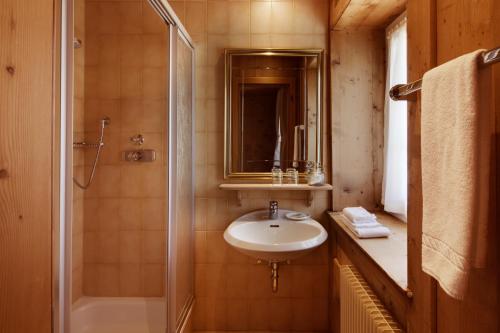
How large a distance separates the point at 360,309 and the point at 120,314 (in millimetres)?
1607

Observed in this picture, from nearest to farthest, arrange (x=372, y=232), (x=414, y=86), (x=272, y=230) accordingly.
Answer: (x=414, y=86)
(x=372, y=232)
(x=272, y=230)

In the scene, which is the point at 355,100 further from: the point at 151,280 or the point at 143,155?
the point at 151,280

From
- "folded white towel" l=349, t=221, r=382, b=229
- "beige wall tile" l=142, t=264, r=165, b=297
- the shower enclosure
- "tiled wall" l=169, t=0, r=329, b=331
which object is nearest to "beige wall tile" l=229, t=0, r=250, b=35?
"tiled wall" l=169, t=0, r=329, b=331

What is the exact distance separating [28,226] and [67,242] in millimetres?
142

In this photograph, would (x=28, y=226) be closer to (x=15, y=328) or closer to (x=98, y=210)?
(x=15, y=328)

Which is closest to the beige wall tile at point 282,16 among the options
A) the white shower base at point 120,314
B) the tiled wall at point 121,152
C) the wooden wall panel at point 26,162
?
the tiled wall at point 121,152

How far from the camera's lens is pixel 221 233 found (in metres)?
1.95

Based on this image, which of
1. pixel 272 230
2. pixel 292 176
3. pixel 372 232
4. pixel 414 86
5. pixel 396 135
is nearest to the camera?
pixel 414 86

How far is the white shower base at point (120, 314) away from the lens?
1.86m

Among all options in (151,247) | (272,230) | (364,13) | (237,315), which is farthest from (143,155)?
(364,13)

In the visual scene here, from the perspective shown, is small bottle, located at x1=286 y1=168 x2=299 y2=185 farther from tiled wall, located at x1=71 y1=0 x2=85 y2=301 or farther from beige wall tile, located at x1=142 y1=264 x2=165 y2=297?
tiled wall, located at x1=71 y1=0 x2=85 y2=301

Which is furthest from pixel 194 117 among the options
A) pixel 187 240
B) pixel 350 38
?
pixel 350 38

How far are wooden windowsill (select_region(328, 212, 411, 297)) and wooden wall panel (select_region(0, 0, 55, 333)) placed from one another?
107cm

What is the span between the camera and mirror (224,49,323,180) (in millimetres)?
1904
